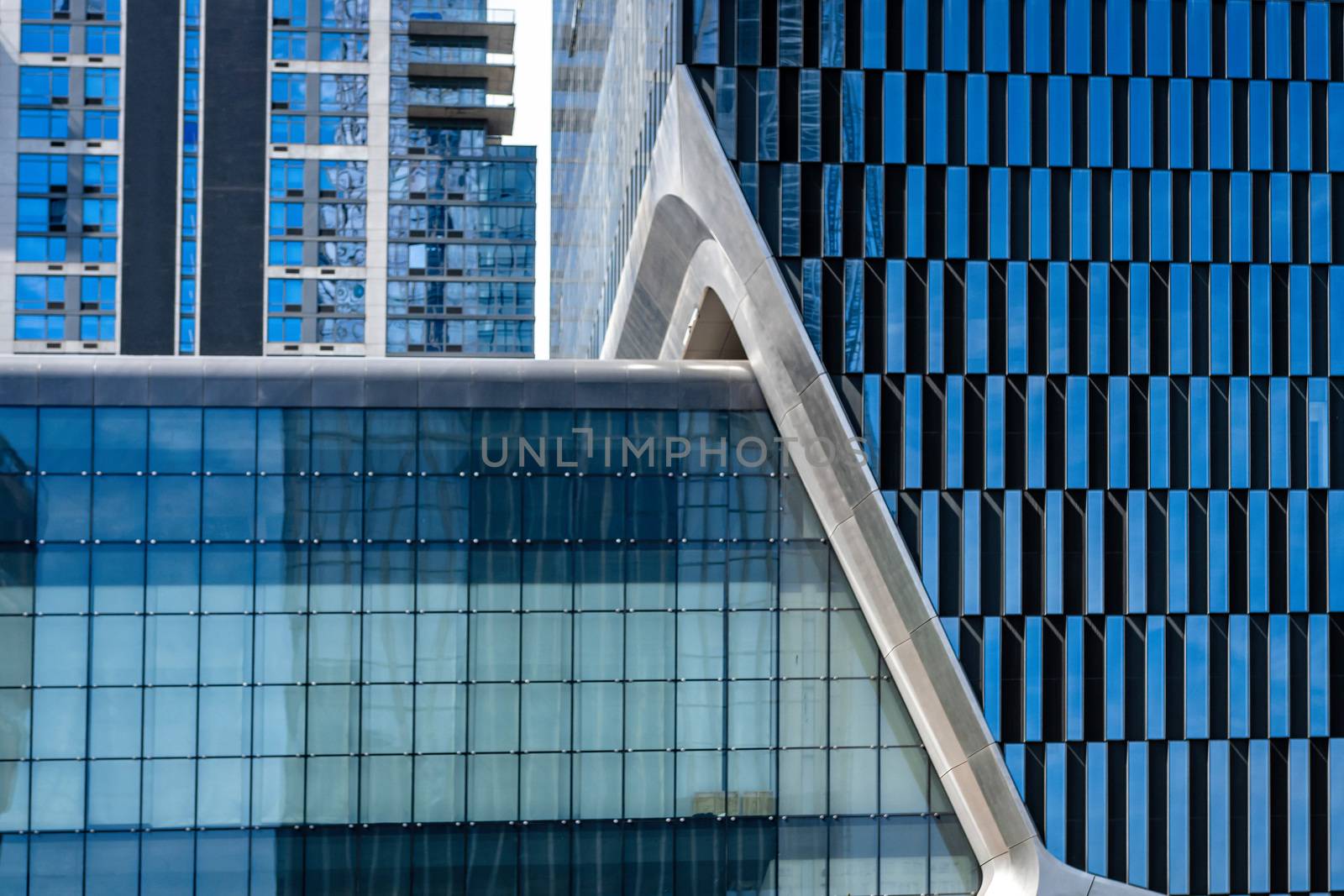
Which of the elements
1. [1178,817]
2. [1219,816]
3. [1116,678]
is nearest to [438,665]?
[1116,678]

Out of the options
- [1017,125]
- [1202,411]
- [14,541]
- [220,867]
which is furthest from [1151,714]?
[14,541]

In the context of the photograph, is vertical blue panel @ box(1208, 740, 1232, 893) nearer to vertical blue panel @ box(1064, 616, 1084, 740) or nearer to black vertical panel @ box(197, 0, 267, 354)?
vertical blue panel @ box(1064, 616, 1084, 740)

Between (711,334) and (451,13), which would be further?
(451,13)

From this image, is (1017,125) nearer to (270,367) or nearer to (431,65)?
(270,367)

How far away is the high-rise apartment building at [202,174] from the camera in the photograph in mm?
97562

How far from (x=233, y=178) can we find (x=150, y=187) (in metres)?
5.69

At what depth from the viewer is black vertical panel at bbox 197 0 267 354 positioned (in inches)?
3885

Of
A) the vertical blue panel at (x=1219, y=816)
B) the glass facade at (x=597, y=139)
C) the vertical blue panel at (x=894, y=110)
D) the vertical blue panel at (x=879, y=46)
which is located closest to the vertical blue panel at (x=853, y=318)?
the vertical blue panel at (x=894, y=110)

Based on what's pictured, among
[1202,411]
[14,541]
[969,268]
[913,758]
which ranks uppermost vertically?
[969,268]

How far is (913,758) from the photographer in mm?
40531

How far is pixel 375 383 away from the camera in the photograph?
131 feet

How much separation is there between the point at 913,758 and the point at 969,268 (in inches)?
488

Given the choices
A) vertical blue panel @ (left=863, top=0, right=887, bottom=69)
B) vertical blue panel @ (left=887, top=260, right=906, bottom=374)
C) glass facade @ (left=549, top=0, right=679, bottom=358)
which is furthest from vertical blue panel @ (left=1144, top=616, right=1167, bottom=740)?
glass facade @ (left=549, top=0, right=679, bottom=358)

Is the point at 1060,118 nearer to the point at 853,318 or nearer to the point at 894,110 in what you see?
the point at 894,110
